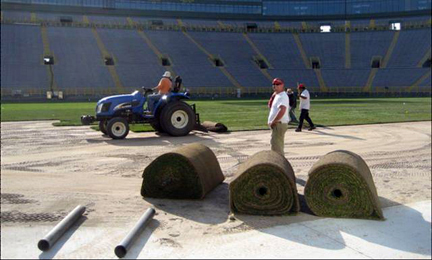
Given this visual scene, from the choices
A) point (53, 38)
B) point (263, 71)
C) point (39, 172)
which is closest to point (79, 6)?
point (53, 38)

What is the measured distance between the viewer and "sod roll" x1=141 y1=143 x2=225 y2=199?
20.3 feet

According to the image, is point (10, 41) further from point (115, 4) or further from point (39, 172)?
point (39, 172)

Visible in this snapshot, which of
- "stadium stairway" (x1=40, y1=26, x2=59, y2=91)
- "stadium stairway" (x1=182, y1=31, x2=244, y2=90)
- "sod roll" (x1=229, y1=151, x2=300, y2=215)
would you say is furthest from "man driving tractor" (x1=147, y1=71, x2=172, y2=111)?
"stadium stairway" (x1=182, y1=31, x2=244, y2=90)

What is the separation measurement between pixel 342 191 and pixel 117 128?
8.22 m

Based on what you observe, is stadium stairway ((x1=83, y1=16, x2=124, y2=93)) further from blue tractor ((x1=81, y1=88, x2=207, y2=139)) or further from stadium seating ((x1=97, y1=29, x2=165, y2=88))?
blue tractor ((x1=81, y1=88, x2=207, y2=139))

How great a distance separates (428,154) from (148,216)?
690 cm

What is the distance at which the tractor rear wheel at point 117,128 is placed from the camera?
39.8ft

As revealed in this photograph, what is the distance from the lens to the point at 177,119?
42.2 ft

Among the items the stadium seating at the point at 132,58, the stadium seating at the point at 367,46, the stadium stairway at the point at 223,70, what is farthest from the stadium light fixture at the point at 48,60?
the stadium seating at the point at 367,46

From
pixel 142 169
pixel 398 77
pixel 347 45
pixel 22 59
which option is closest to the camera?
pixel 142 169

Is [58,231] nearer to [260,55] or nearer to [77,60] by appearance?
[77,60]

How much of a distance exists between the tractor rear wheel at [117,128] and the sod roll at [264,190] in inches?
287

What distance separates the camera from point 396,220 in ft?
16.9

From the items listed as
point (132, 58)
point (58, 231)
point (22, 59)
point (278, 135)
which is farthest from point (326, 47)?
point (58, 231)
